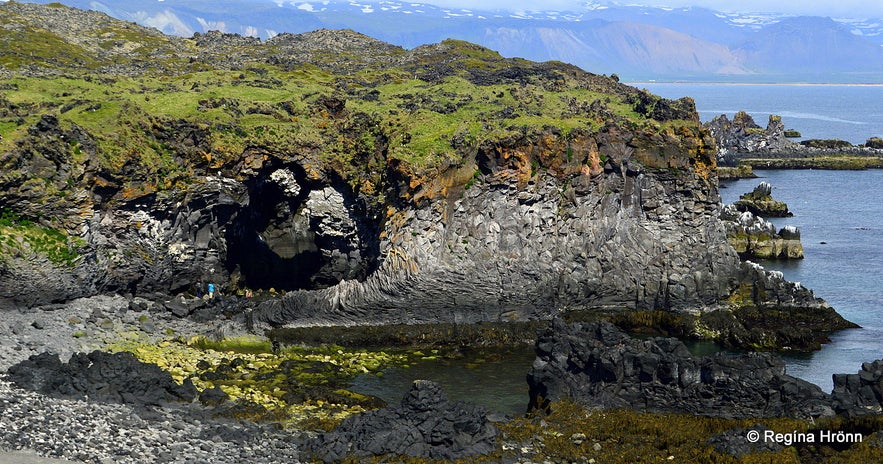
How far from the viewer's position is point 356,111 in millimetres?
71938

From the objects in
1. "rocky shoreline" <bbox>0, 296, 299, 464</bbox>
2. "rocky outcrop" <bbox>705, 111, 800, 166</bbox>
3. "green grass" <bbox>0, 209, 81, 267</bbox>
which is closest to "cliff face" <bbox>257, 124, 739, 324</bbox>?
"green grass" <bbox>0, 209, 81, 267</bbox>

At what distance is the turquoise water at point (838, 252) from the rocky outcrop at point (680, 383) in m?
8.59

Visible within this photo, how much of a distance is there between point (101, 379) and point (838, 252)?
64338mm

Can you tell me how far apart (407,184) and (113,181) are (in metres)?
16.8

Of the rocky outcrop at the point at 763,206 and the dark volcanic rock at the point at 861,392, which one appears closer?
the dark volcanic rock at the point at 861,392

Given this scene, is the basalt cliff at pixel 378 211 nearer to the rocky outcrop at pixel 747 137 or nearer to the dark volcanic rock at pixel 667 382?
the dark volcanic rock at pixel 667 382

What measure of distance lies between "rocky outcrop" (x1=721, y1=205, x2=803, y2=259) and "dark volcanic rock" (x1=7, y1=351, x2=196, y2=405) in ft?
175

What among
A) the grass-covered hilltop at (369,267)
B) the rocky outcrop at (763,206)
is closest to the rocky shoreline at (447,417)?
the grass-covered hilltop at (369,267)

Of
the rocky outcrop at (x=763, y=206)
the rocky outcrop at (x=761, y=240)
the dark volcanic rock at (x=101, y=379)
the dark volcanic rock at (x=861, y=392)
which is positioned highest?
the rocky outcrop at (x=763, y=206)

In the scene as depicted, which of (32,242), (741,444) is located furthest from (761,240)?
(32,242)

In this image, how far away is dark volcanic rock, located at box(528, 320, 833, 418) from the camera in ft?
141

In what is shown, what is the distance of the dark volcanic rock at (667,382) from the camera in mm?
42844

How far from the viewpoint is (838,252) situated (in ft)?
287

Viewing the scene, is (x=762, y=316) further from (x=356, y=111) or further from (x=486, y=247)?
(x=356, y=111)
